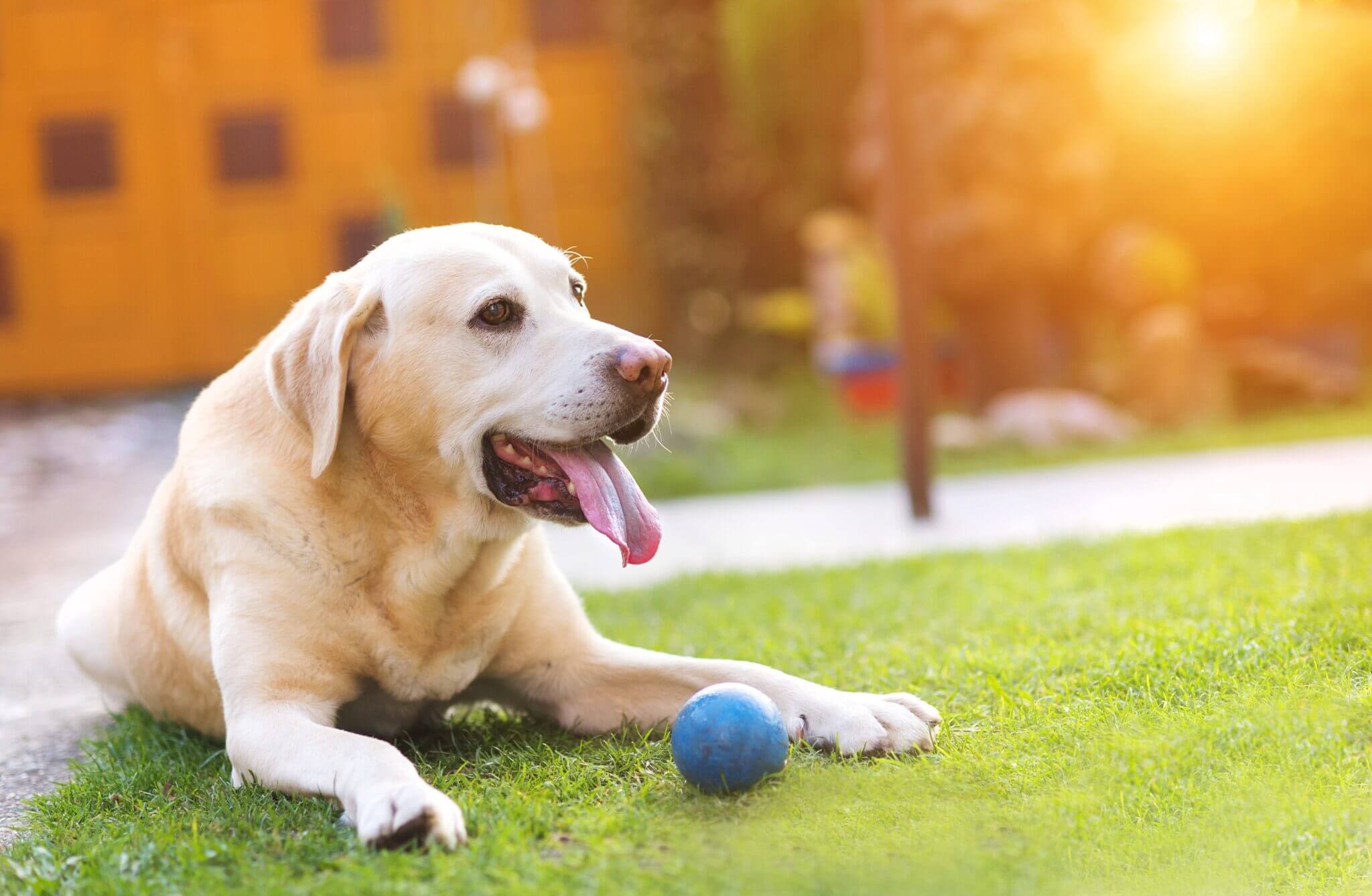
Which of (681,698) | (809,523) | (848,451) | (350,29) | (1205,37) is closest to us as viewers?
(681,698)

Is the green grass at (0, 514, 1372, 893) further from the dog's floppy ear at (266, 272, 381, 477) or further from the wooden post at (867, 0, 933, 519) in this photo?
the wooden post at (867, 0, 933, 519)

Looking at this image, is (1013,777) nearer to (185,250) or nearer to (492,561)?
(492,561)

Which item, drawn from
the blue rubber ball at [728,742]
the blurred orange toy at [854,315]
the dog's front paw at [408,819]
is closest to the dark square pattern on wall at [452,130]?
the blurred orange toy at [854,315]

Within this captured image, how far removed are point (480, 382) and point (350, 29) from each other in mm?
10425

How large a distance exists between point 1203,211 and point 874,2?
17.3 ft

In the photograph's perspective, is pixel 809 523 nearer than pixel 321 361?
No

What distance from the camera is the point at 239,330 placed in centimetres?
1216

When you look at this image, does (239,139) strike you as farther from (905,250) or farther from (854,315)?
(905,250)

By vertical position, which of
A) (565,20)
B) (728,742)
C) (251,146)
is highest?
(565,20)

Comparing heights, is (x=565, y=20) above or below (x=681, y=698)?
above

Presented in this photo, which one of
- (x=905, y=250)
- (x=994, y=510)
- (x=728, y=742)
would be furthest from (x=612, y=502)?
(x=994, y=510)

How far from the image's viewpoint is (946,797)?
2.02 meters

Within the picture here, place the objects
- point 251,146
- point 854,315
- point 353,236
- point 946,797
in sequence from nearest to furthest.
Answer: point 946,797, point 854,315, point 251,146, point 353,236

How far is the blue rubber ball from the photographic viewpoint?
2051mm
